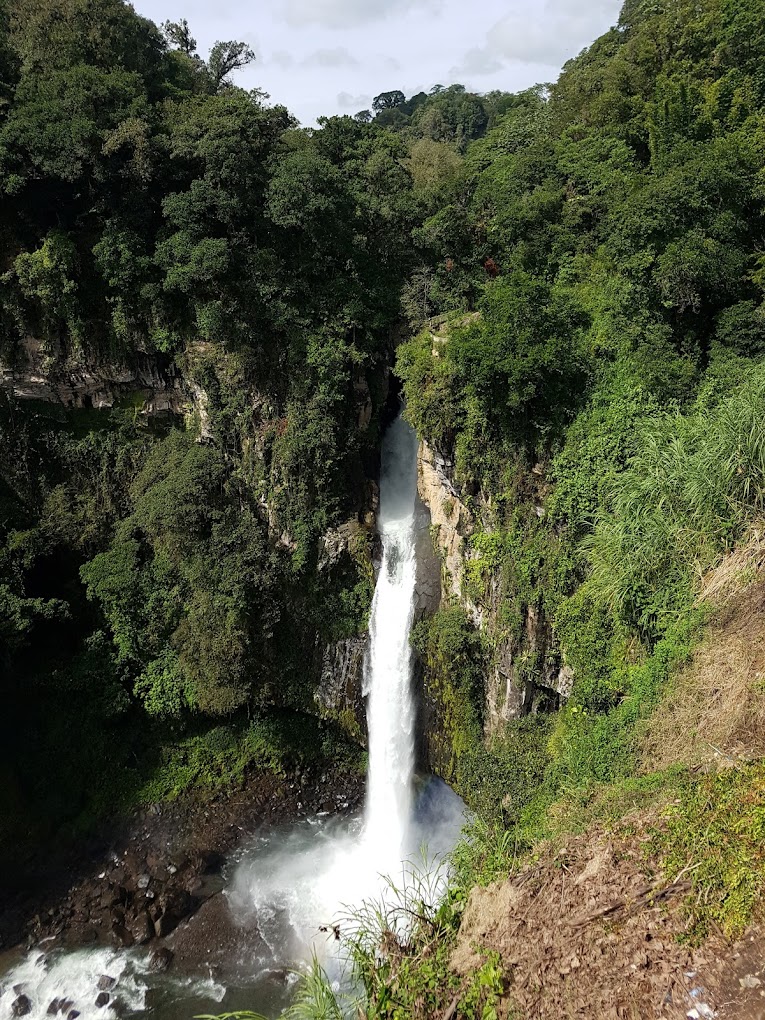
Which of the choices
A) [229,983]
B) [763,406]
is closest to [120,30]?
[763,406]

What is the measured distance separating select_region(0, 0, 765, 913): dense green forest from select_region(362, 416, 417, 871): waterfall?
90 cm

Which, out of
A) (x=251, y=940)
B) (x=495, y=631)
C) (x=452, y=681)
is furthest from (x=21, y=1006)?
(x=495, y=631)

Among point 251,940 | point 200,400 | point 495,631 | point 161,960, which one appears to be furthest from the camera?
point 200,400

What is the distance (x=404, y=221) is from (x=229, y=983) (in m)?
20.7

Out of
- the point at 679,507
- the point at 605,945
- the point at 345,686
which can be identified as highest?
the point at 679,507

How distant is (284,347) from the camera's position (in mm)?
17734

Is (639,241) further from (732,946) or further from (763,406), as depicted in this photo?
(732,946)

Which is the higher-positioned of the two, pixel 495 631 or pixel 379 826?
pixel 495 631

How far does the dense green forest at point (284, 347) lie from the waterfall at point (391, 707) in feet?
2.95

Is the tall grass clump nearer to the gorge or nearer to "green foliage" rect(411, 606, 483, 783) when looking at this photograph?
the gorge

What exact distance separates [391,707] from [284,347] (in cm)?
1058

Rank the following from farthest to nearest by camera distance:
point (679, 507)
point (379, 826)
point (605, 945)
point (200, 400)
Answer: point (200, 400), point (379, 826), point (679, 507), point (605, 945)

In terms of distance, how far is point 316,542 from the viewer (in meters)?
17.6

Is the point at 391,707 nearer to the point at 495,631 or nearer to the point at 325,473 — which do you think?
the point at 495,631
